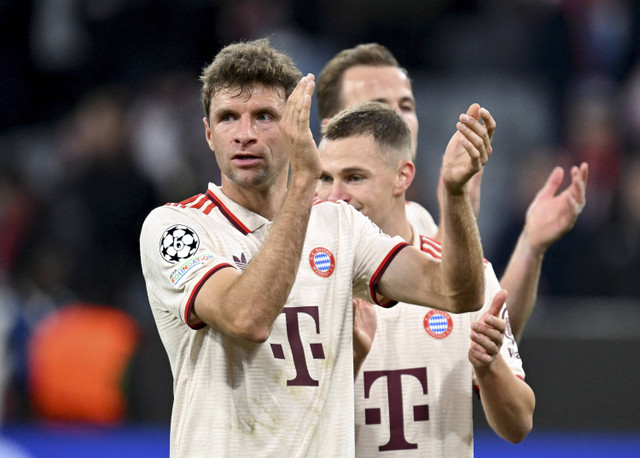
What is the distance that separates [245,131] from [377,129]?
0.88 m

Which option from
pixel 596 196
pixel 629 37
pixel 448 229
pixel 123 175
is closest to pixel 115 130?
pixel 123 175

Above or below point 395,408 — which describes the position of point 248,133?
above

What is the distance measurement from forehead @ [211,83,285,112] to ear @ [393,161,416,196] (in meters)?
0.83

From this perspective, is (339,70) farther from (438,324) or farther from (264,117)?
(264,117)

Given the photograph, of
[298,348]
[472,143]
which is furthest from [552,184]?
[298,348]

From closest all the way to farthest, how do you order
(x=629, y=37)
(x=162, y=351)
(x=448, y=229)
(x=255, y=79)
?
(x=448, y=229), (x=255, y=79), (x=162, y=351), (x=629, y=37)

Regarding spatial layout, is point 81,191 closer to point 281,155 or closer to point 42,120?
point 42,120

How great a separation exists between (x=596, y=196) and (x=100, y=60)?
196 inches

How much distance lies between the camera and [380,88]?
16.9ft

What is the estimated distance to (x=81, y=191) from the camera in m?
9.18

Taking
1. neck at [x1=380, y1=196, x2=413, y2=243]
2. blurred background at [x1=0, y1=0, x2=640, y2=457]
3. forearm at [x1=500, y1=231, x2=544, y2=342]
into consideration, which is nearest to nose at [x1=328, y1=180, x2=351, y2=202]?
neck at [x1=380, y1=196, x2=413, y2=243]

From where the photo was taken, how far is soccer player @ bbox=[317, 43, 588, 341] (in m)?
4.82

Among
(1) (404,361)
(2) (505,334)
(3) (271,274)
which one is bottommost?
(1) (404,361)

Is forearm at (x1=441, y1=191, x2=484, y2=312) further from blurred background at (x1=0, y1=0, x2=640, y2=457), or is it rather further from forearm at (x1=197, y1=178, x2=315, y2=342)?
blurred background at (x1=0, y1=0, x2=640, y2=457)
